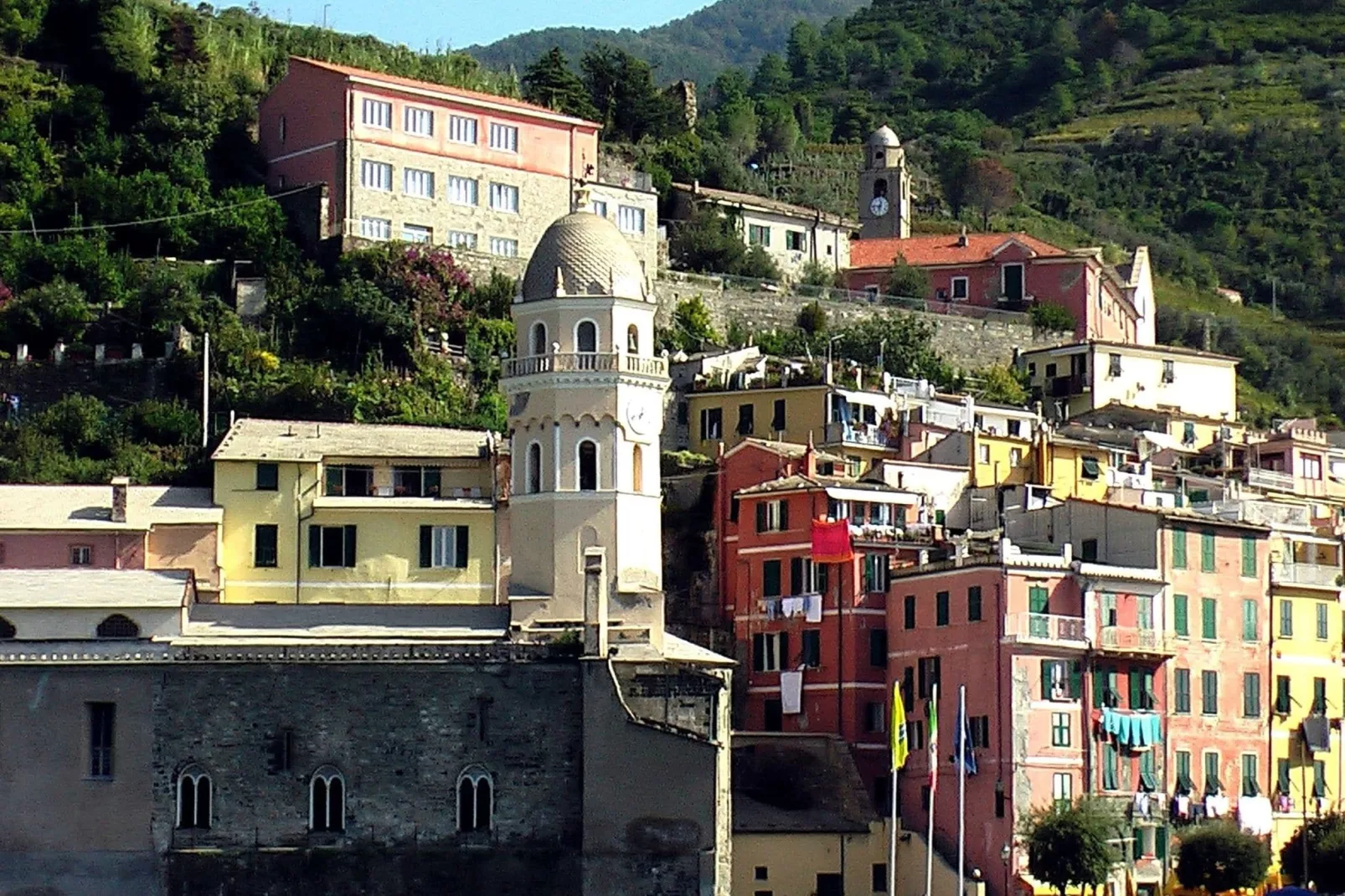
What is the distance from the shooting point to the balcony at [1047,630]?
3344 inches

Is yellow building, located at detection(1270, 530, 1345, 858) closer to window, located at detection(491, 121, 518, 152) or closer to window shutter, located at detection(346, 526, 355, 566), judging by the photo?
window shutter, located at detection(346, 526, 355, 566)

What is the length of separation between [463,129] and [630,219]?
24.3ft

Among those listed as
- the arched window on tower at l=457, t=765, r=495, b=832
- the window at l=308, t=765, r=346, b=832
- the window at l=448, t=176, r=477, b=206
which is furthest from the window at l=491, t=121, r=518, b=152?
the window at l=308, t=765, r=346, b=832

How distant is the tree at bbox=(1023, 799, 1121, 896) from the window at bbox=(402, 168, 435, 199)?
106 ft

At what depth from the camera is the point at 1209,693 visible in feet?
294

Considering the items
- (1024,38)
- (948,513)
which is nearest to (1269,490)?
(948,513)

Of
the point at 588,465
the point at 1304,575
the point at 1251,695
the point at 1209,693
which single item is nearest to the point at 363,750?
the point at 588,465

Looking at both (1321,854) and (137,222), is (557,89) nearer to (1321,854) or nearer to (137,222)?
(137,222)

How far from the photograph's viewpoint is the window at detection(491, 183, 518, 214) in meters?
107

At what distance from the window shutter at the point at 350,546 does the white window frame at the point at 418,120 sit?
2230 cm

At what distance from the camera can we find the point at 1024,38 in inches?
7726

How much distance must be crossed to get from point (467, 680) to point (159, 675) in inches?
272

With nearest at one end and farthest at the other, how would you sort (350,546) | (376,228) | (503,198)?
(350,546) < (376,228) < (503,198)

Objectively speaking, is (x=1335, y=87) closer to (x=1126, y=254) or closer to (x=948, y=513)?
(x=1126, y=254)
